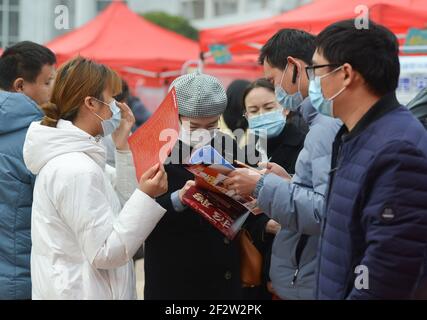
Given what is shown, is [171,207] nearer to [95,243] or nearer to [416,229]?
[95,243]

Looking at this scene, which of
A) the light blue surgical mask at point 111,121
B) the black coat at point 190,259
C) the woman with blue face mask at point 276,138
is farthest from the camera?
the woman with blue face mask at point 276,138

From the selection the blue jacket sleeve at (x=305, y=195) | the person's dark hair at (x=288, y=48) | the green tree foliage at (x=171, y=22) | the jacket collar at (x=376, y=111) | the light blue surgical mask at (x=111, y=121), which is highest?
the person's dark hair at (x=288, y=48)

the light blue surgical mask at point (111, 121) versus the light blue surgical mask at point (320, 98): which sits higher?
the light blue surgical mask at point (320, 98)

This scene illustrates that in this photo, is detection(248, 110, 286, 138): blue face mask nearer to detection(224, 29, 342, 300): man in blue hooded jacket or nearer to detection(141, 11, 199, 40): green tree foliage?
detection(224, 29, 342, 300): man in blue hooded jacket

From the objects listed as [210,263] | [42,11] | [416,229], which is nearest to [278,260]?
[210,263]

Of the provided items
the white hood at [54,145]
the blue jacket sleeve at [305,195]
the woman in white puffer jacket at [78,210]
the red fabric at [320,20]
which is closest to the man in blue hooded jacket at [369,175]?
the blue jacket sleeve at [305,195]

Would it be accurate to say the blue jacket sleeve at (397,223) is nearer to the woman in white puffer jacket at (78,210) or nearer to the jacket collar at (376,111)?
the jacket collar at (376,111)

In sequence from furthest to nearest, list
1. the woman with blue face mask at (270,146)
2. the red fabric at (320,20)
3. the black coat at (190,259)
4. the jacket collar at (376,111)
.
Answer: the red fabric at (320,20)
the woman with blue face mask at (270,146)
the black coat at (190,259)
the jacket collar at (376,111)

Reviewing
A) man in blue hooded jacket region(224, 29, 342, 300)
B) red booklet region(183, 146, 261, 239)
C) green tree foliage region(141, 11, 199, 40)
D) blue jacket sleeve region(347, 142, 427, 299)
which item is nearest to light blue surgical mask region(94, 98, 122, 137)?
red booklet region(183, 146, 261, 239)

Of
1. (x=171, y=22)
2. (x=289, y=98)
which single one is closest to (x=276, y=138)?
(x=289, y=98)

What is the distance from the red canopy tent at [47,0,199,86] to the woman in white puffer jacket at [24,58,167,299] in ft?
27.3

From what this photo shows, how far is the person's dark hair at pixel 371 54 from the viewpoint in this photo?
7.55 feet

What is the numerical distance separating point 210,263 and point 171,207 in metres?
0.32

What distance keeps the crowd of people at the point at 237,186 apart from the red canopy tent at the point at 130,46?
7721mm
